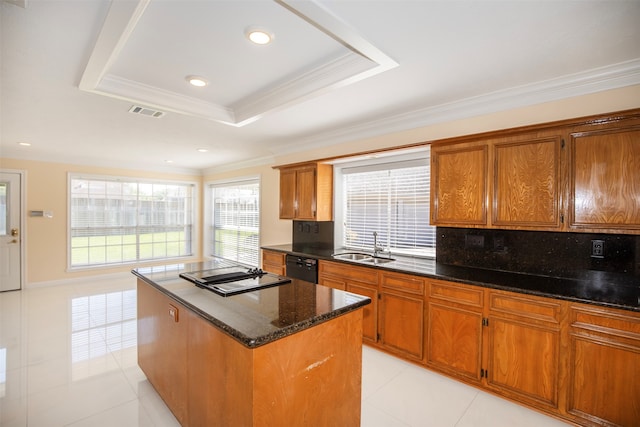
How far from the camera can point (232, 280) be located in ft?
7.50

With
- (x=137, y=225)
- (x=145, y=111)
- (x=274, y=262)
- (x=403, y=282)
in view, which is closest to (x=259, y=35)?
(x=145, y=111)

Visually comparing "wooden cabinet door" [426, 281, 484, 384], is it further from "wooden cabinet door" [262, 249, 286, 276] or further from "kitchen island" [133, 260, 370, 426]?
"wooden cabinet door" [262, 249, 286, 276]

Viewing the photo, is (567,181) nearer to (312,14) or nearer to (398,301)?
(398,301)

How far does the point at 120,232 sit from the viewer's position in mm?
6316

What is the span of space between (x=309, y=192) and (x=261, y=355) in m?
3.02

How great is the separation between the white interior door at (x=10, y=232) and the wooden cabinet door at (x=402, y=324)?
20.2ft

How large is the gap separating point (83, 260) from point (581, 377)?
7407 millimetres

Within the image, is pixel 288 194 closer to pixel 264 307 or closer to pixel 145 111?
pixel 145 111

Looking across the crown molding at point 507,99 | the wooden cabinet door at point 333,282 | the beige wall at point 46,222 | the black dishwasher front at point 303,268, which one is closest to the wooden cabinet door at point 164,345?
the black dishwasher front at point 303,268

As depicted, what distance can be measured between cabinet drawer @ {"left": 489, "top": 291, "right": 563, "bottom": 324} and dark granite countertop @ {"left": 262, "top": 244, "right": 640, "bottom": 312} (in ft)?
0.22

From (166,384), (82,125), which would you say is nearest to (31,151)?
(82,125)

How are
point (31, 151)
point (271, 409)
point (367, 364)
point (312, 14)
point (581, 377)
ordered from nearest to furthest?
point (271, 409), point (312, 14), point (581, 377), point (367, 364), point (31, 151)

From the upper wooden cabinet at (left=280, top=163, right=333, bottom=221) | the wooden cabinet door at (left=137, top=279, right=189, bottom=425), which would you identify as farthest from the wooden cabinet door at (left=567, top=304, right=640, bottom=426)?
the upper wooden cabinet at (left=280, top=163, right=333, bottom=221)

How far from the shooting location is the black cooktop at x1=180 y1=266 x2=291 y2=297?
203cm
